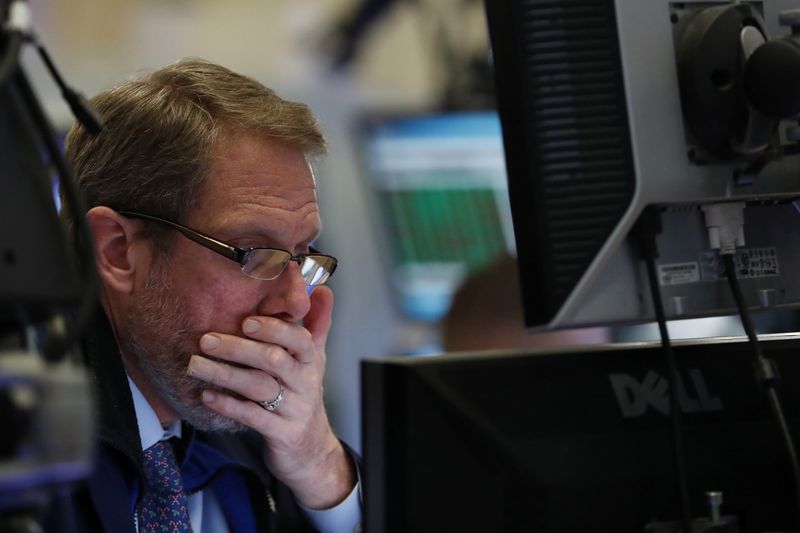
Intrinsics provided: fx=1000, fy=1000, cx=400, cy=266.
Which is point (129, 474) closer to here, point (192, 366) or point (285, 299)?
point (192, 366)

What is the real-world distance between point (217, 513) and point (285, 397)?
0.84 ft

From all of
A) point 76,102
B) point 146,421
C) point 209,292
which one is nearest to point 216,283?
point 209,292

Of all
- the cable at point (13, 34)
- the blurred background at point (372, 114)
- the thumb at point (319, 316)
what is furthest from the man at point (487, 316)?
the cable at point (13, 34)

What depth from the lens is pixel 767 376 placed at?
94 cm

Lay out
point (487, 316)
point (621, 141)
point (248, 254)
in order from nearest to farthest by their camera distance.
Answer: point (621, 141) < point (248, 254) < point (487, 316)

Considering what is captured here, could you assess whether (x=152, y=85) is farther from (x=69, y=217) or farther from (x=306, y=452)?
(x=306, y=452)

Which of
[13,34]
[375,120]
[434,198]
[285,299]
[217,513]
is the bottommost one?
[217,513]

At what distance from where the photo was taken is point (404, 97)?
3881mm

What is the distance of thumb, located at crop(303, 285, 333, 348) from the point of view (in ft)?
5.40

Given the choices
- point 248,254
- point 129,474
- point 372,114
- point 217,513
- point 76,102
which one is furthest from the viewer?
point 372,114

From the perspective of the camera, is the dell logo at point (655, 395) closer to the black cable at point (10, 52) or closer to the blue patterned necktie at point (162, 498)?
the black cable at point (10, 52)

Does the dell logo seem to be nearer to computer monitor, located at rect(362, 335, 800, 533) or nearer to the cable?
computer monitor, located at rect(362, 335, 800, 533)

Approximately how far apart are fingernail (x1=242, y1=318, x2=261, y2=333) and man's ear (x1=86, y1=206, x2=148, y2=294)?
21 centimetres

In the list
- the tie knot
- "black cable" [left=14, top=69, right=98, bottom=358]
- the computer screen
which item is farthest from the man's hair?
the computer screen
